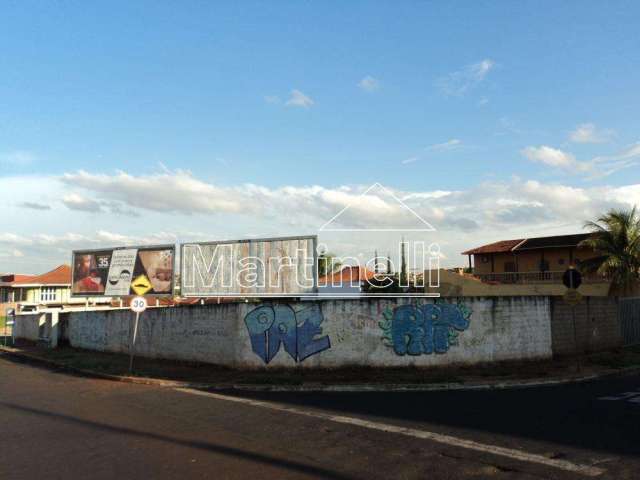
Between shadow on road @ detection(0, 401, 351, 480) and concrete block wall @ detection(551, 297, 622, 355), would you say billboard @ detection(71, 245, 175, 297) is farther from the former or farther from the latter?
concrete block wall @ detection(551, 297, 622, 355)

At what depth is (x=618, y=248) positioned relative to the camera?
29109mm

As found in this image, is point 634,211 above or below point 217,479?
above

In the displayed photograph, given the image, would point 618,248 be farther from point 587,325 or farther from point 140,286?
point 140,286

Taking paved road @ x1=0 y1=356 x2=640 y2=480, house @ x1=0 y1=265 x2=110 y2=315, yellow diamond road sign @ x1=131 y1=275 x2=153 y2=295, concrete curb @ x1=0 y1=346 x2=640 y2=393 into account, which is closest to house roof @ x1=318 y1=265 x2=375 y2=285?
yellow diamond road sign @ x1=131 y1=275 x2=153 y2=295

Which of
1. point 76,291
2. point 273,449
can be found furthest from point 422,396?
point 76,291

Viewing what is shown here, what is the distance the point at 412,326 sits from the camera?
15391 mm

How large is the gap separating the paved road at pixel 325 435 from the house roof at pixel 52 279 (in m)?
37.6

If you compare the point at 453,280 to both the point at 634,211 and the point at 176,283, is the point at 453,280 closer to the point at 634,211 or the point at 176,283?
the point at 634,211

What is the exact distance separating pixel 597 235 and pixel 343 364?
2171cm

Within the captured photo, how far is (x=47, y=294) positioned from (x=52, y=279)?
5.63ft

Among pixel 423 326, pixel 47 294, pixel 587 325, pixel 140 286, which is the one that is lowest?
pixel 587 325

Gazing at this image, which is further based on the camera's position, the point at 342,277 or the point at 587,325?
the point at 342,277

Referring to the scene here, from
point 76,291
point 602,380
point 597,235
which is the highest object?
point 597,235

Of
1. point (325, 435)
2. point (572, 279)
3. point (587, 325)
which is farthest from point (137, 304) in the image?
point (587, 325)
